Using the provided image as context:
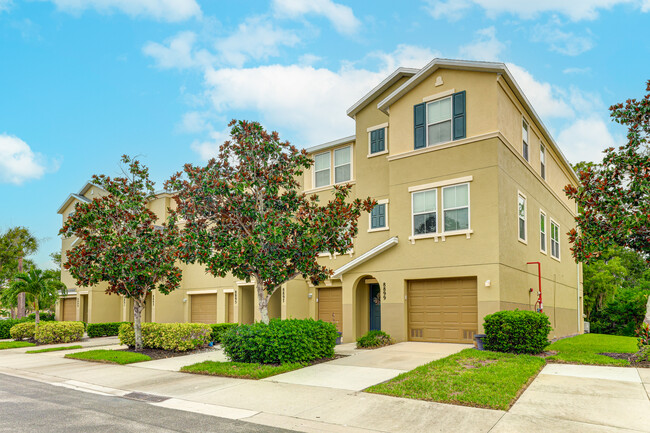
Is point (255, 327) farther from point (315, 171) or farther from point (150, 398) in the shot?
point (315, 171)

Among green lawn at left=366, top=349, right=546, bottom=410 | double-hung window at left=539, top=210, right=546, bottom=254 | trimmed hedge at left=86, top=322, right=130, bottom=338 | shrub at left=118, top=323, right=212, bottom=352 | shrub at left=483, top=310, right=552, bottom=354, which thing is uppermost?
double-hung window at left=539, top=210, right=546, bottom=254

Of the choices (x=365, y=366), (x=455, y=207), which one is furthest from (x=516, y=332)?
(x=455, y=207)

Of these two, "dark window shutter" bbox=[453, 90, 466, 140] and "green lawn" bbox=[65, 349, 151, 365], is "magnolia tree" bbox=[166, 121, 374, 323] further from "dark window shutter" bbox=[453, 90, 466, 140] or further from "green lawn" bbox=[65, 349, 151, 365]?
"dark window shutter" bbox=[453, 90, 466, 140]

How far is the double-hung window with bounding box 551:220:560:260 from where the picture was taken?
2362 centimetres

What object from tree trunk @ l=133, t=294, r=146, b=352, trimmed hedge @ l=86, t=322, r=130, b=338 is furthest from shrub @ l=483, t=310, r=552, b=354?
trimmed hedge @ l=86, t=322, r=130, b=338

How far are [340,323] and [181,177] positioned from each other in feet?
36.4

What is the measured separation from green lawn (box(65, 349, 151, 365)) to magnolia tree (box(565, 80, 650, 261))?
45.1 feet

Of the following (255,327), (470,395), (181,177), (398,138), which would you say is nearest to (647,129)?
(398,138)

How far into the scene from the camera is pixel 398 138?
19.3 metres

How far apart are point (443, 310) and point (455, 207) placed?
11.8ft

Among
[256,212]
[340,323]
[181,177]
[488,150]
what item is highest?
[488,150]

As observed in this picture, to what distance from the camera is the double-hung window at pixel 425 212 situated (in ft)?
59.1

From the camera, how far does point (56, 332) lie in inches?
945

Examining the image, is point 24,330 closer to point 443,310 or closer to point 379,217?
point 379,217
